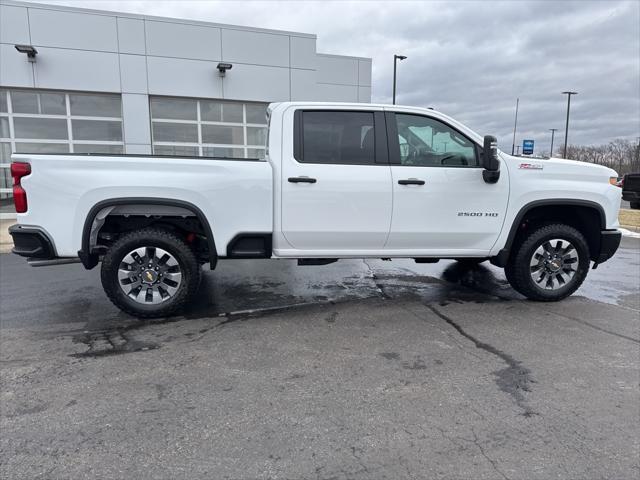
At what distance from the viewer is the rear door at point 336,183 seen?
4512 millimetres

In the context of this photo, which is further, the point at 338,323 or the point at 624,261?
the point at 624,261

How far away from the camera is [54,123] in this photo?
13.9 meters

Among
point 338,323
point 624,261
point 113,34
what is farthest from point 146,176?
point 113,34

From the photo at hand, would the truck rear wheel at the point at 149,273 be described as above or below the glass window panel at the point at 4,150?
below

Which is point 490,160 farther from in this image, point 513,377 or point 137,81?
point 137,81

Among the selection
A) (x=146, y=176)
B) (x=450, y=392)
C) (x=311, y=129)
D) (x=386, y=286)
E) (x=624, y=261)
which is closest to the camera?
(x=450, y=392)

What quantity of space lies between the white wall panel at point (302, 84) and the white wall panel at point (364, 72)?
2.20 meters

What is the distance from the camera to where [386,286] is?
19.4 feet

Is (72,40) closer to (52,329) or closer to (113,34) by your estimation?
(113,34)

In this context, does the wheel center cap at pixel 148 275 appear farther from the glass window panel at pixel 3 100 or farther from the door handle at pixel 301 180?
the glass window panel at pixel 3 100

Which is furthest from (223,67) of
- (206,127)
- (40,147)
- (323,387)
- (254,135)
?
(323,387)

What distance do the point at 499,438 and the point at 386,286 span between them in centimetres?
342

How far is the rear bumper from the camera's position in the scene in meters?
4.14

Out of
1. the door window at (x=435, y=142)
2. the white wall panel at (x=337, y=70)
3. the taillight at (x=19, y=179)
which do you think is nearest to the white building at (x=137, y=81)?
the white wall panel at (x=337, y=70)
